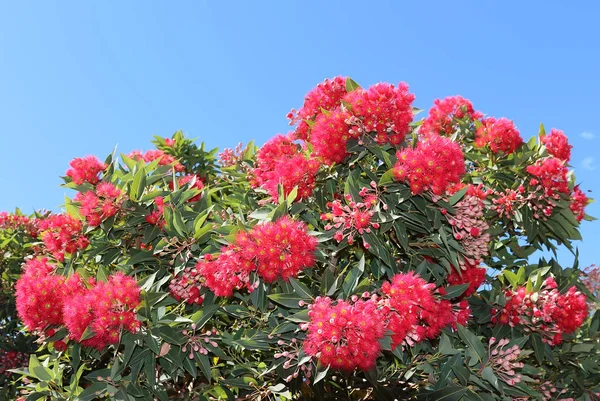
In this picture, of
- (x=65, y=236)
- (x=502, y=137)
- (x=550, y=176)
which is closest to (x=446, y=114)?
(x=502, y=137)

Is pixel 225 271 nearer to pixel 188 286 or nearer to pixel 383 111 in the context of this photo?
pixel 188 286

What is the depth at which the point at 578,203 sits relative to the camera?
563 cm

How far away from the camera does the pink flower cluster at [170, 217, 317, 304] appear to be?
366cm

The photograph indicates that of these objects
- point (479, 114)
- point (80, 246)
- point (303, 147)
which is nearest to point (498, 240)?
point (479, 114)

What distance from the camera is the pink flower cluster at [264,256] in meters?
3.66

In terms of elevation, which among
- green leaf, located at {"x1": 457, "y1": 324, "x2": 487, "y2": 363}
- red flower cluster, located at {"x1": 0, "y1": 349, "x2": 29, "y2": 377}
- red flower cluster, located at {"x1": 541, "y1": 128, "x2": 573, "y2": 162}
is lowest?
green leaf, located at {"x1": 457, "y1": 324, "x2": 487, "y2": 363}

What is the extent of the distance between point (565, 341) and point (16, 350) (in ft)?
23.0

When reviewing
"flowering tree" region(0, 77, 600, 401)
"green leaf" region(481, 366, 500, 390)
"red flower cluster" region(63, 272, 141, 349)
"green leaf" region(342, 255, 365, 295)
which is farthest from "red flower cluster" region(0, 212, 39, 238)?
"green leaf" region(481, 366, 500, 390)

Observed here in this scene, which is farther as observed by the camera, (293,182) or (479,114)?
(479,114)

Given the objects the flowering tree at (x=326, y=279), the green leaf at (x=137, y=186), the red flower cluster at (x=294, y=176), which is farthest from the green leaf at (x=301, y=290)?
the green leaf at (x=137, y=186)

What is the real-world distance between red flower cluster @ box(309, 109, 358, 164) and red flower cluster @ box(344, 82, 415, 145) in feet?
0.32

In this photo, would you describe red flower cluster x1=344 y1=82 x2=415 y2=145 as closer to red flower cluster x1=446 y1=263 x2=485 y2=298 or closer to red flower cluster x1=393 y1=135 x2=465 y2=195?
red flower cluster x1=393 y1=135 x2=465 y2=195

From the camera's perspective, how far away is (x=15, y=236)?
27.7ft

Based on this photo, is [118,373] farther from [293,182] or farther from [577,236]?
[577,236]
